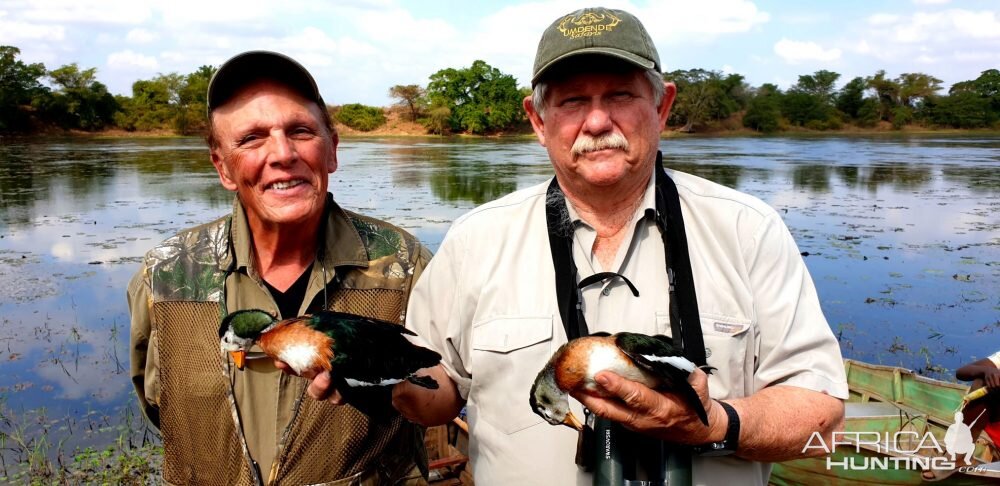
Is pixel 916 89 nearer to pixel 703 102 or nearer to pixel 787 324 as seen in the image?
pixel 703 102

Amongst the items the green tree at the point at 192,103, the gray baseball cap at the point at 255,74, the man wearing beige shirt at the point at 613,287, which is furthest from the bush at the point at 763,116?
the gray baseball cap at the point at 255,74

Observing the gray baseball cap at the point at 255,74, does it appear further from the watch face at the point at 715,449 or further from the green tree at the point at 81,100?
the green tree at the point at 81,100

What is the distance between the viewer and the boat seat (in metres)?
7.86

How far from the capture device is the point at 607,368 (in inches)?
91.4

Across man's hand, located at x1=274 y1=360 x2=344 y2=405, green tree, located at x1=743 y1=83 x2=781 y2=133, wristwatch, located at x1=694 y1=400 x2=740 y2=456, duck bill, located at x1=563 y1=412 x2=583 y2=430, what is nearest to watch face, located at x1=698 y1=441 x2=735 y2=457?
wristwatch, located at x1=694 y1=400 x2=740 y2=456

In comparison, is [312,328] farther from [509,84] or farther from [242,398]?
[509,84]

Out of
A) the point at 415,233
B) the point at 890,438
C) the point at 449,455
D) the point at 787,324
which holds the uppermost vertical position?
the point at 787,324

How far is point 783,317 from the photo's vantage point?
2.48 m

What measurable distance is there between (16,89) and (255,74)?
282 ft

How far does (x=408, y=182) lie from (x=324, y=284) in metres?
26.9

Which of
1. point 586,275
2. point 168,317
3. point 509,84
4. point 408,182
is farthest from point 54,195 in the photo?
point 509,84

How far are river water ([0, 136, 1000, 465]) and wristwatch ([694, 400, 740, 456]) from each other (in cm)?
712

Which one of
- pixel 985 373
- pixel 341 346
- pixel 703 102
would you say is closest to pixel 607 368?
pixel 341 346

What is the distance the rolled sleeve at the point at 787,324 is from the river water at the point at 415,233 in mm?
7301
